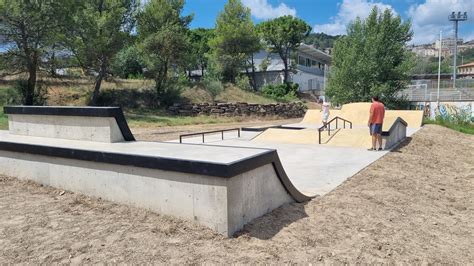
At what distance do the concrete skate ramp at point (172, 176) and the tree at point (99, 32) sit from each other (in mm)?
18164

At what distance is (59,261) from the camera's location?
3.56 m

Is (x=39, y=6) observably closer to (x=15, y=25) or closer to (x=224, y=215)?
(x=15, y=25)

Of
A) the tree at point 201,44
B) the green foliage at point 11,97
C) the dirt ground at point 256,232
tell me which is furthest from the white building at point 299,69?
the dirt ground at point 256,232

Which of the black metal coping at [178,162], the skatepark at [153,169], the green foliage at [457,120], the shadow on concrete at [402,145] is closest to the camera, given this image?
the black metal coping at [178,162]

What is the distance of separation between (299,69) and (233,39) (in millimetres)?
15418

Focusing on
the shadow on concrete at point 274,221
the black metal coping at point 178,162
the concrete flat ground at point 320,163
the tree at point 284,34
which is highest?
the tree at point 284,34

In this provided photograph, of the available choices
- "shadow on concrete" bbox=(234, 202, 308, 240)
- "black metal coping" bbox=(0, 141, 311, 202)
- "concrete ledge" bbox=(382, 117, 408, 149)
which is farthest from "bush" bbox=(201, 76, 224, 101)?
"shadow on concrete" bbox=(234, 202, 308, 240)

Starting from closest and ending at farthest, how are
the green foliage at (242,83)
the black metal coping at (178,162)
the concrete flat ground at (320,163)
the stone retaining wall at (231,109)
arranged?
the black metal coping at (178,162)
the concrete flat ground at (320,163)
the stone retaining wall at (231,109)
the green foliage at (242,83)

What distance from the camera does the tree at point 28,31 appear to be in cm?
1917

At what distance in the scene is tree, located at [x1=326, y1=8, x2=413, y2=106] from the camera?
26719 mm

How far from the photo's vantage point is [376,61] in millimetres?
26703

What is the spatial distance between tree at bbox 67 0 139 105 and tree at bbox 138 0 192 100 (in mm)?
1610

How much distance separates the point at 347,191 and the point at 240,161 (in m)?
2.98

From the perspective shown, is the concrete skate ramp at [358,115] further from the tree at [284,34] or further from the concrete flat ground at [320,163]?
the tree at [284,34]
